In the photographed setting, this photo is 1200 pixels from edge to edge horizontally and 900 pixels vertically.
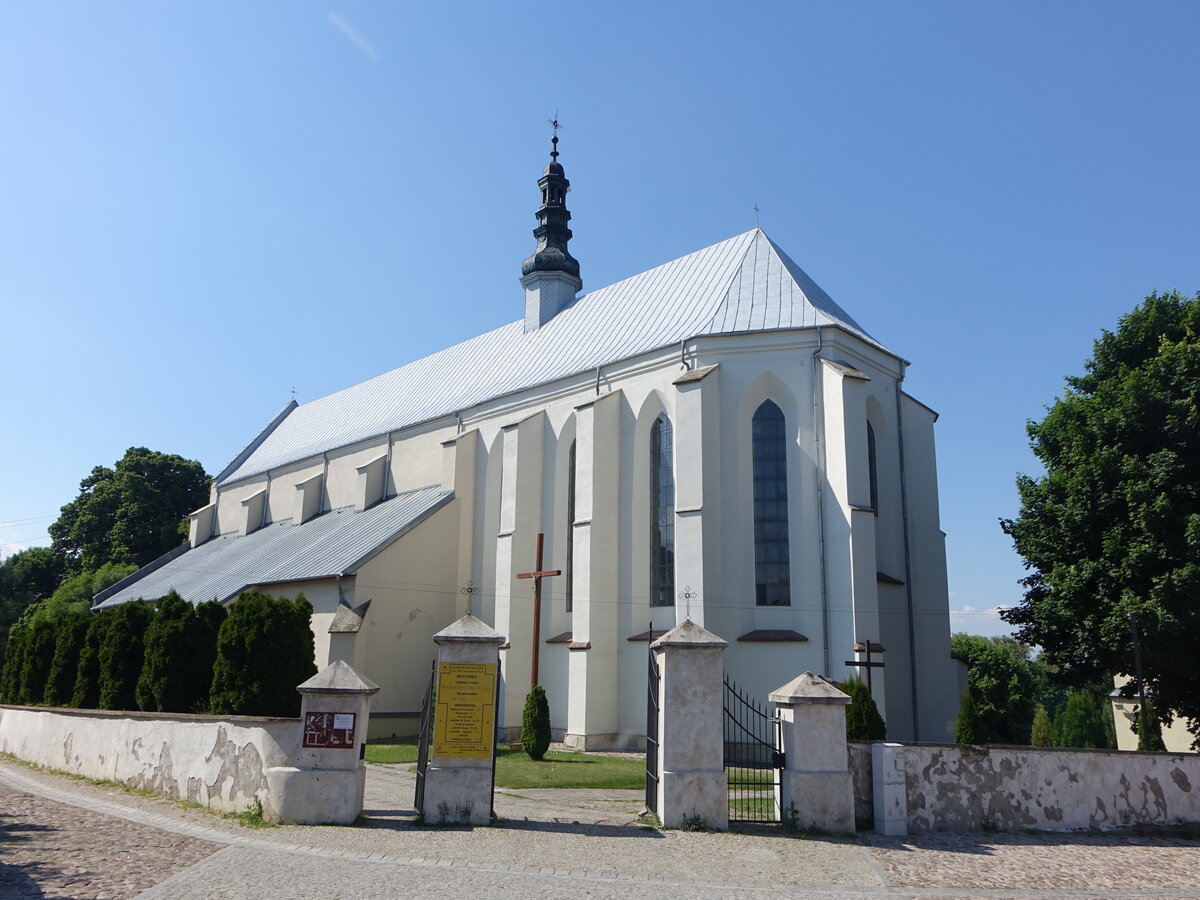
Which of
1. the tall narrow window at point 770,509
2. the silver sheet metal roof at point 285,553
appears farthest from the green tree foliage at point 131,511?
the tall narrow window at point 770,509

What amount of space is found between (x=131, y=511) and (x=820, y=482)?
42375 mm

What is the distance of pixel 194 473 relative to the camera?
175 ft

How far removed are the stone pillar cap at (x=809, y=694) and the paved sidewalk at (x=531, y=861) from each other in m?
1.54

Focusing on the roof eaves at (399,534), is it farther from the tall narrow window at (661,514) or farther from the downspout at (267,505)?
the downspout at (267,505)

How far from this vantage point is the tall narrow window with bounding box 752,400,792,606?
2122 cm

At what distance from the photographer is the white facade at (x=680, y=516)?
20859 millimetres

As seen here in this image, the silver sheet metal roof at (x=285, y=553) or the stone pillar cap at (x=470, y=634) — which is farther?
the silver sheet metal roof at (x=285, y=553)

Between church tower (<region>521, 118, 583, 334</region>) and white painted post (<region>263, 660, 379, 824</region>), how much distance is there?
2254 centimetres

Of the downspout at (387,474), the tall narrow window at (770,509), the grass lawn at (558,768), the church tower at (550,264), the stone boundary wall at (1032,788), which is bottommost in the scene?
the grass lawn at (558,768)

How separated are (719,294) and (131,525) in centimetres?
3943

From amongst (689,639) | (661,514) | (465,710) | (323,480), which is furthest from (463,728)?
(323,480)

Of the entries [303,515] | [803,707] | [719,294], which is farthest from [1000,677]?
[803,707]

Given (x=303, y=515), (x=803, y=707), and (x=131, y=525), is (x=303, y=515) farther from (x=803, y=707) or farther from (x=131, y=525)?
(x=803, y=707)

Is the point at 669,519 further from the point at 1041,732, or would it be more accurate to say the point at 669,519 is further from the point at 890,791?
the point at 1041,732
